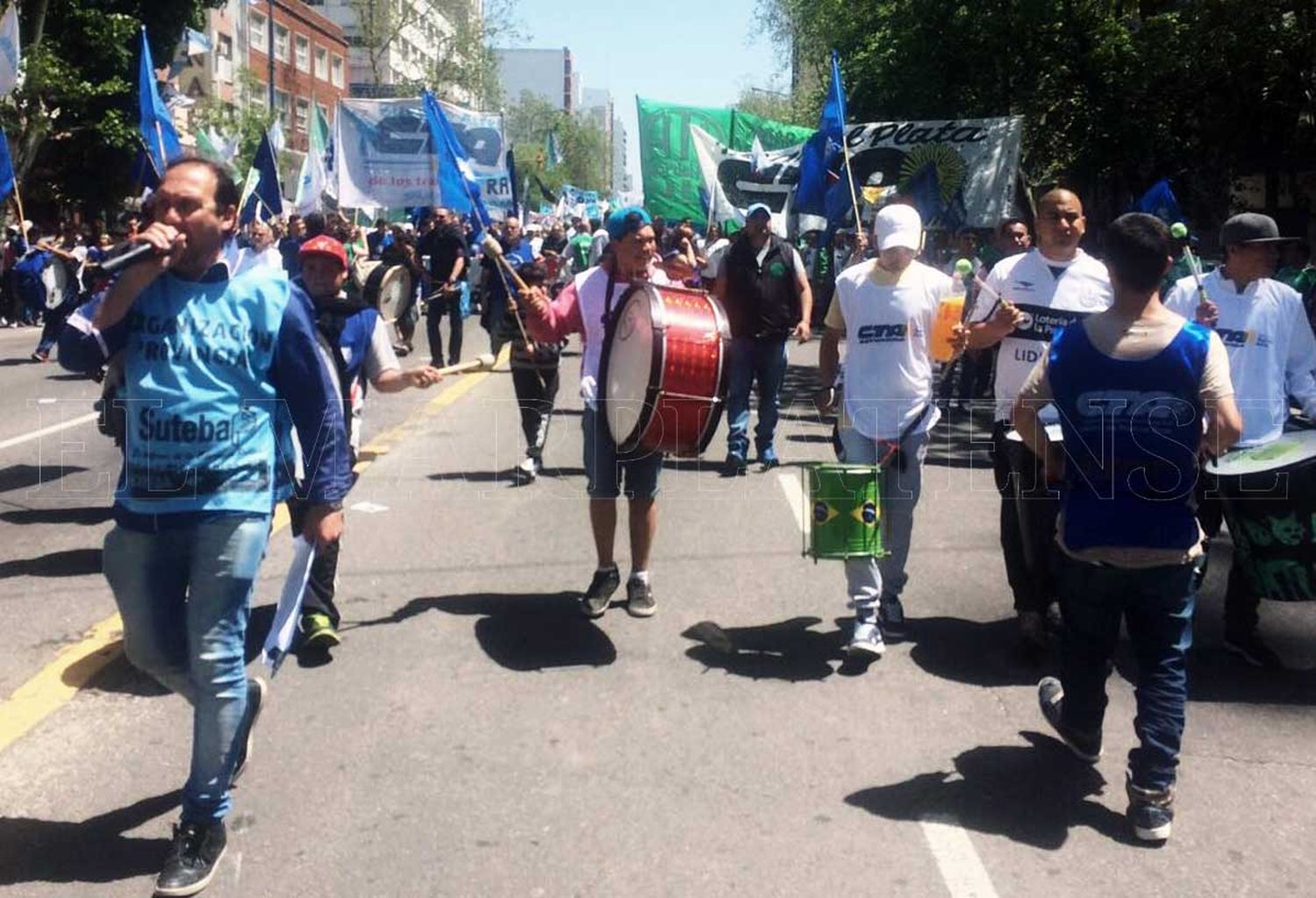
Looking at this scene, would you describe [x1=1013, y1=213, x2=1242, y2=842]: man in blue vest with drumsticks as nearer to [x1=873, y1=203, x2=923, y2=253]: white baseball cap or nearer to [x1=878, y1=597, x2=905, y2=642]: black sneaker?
[x1=873, y1=203, x2=923, y2=253]: white baseball cap

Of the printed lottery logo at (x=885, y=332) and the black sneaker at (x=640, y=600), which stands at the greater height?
the printed lottery logo at (x=885, y=332)

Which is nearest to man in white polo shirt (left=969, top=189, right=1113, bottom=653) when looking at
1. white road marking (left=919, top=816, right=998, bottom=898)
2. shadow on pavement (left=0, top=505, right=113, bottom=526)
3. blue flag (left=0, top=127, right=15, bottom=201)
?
white road marking (left=919, top=816, right=998, bottom=898)

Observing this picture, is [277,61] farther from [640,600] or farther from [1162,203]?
[640,600]

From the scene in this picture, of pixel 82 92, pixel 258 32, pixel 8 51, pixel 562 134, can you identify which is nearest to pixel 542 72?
pixel 562 134

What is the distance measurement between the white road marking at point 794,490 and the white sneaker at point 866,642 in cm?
277

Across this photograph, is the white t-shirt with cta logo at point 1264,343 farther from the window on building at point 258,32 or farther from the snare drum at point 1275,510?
the window on building at point 258,32

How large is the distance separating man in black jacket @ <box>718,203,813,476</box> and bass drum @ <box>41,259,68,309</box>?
14.1 metres

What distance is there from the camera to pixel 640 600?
6.85 metres

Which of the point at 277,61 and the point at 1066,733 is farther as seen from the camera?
the point at 277,61

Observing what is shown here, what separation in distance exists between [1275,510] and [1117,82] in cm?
1569

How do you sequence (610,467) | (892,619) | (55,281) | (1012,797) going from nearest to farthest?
(1012,797) < (892,619) < (610,467) < (55,281)

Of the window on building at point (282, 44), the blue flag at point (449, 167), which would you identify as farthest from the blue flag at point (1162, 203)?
the window on building at point (282, 44)

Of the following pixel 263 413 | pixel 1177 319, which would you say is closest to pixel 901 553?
pixel 1177 319

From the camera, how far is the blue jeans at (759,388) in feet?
35.4
